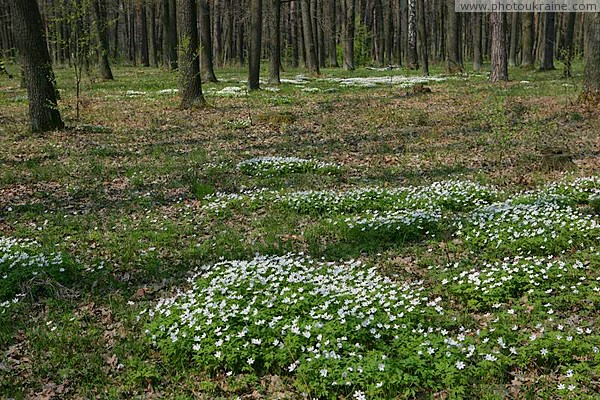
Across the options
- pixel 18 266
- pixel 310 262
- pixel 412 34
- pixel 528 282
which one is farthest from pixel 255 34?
pixel 528 282

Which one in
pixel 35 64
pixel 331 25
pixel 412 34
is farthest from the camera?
pixel 331 25

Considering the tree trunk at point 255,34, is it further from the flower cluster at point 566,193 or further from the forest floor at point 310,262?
the flower cluster at point 566,193

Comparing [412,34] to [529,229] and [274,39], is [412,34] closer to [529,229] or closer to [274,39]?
[274,39]

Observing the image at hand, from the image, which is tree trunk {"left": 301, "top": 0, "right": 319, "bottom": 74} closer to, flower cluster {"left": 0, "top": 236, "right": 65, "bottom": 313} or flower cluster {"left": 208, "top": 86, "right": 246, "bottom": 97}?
flower cluster {"left": 208, "top": 86, "right": 246, "bottom": 97}

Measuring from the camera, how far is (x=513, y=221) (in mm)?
7914

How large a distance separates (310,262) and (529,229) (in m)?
3.29

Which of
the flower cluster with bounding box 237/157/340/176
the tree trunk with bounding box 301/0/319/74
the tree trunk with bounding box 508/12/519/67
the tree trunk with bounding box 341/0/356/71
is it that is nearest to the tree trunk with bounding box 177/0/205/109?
the flower cluster with bounding box 237/157/340/176

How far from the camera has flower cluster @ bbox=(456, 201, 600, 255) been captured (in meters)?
7.20

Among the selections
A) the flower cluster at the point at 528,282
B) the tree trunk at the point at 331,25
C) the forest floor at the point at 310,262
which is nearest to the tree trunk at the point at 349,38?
the tree trunk at the point at 331,25

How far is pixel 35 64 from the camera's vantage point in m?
15.9

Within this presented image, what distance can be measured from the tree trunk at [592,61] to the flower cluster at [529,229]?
995 centimetres

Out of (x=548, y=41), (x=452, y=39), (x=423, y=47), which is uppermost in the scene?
(x=452, y=39)

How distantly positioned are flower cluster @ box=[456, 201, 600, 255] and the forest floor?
0.10 feet

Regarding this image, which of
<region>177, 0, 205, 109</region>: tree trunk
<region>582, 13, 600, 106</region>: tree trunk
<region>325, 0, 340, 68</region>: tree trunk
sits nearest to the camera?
<region>582, 13, 600, 106</region>: tree trunk
